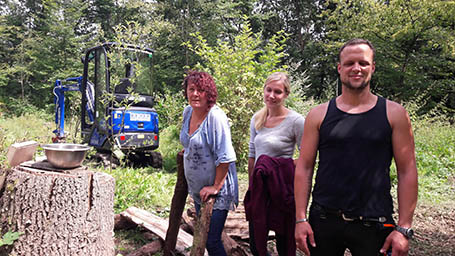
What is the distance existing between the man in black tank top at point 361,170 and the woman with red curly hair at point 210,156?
82 centimetres

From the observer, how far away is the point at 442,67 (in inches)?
526

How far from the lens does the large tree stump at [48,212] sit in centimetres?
269

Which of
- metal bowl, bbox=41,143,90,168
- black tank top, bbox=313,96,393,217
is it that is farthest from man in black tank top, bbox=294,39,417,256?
metal bowl, bbox=41,143,90,168

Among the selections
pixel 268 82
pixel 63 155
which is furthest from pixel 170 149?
pixel 268 82

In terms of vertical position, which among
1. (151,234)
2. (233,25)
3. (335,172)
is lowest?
(151,234)

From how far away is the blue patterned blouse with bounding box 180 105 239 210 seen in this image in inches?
94.9

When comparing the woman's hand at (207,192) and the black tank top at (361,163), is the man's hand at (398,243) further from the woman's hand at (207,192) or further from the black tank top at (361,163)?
the woman's hand at (207,192)

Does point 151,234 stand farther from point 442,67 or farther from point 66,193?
point 442,67

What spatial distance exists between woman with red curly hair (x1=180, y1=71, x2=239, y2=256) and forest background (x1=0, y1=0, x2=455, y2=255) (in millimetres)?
2337

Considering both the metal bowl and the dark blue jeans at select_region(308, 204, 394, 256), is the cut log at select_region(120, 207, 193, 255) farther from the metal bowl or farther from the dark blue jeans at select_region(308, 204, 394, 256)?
the dark blue jeans at select_region(308, 204, 394, 256)

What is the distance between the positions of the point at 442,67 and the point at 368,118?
47.3 feet

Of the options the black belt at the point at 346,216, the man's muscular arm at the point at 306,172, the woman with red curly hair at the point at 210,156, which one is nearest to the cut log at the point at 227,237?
the woman with red curly hair at the point at 210,156

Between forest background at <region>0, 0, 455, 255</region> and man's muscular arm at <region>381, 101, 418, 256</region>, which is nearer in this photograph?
man's muscular arm at <region>381, 101, 418, 256</region>

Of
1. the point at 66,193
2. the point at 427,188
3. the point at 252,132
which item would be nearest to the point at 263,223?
the point at 252,132
